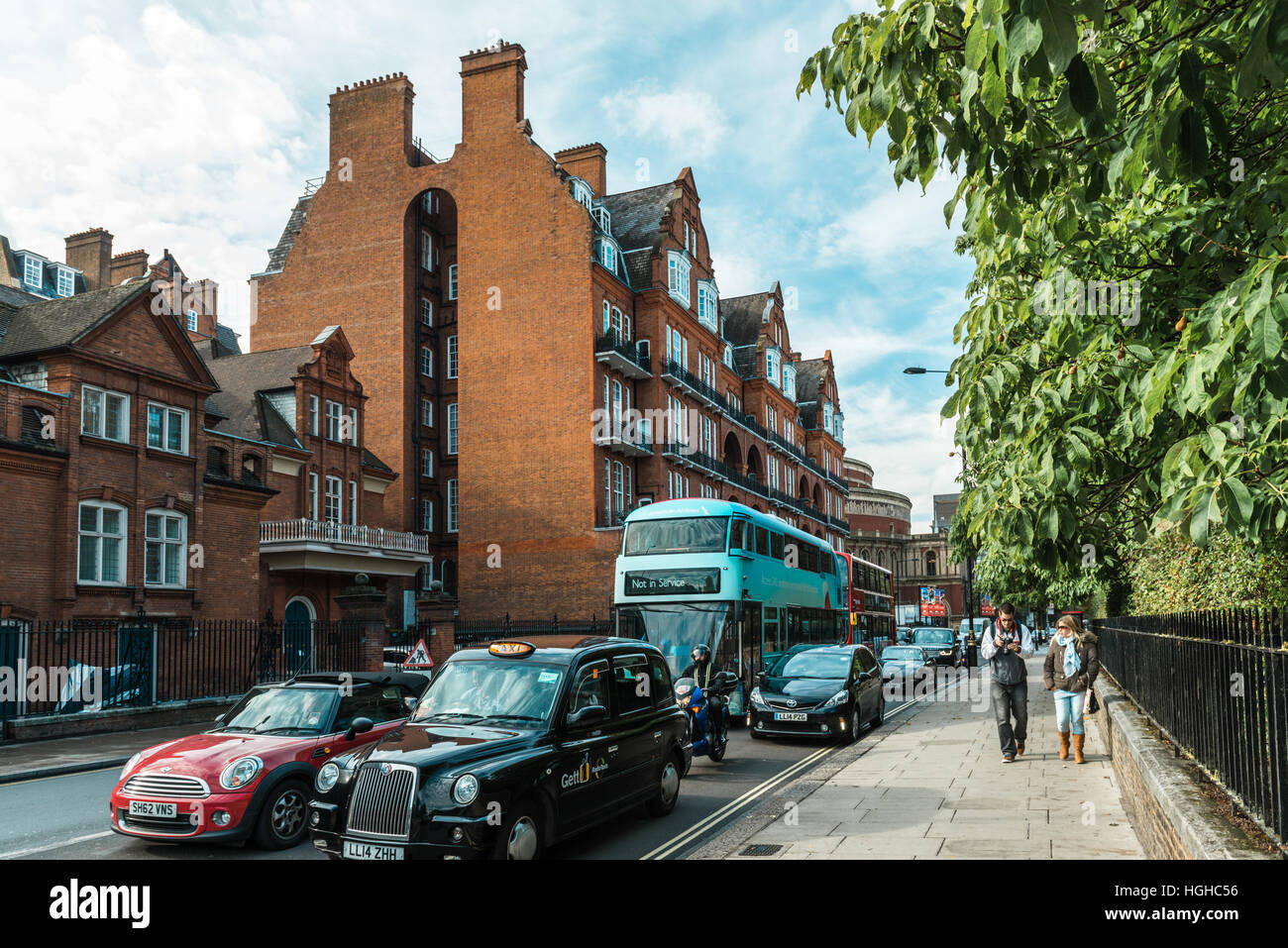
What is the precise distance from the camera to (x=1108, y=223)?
7.04m

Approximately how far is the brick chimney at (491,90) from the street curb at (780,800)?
34.0 meters

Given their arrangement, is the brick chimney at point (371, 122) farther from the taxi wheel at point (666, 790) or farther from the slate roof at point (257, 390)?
the taxi wheel at point (666, 790)

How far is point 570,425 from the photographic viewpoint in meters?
41.3

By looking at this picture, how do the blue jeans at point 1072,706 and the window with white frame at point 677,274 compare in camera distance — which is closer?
the blue jeans at point 1072,706

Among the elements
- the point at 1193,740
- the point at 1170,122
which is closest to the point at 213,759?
the point at 1193,740

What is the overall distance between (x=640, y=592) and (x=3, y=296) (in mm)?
26869

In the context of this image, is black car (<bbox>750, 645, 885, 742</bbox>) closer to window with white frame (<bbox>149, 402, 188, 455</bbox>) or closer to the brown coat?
the brown coat

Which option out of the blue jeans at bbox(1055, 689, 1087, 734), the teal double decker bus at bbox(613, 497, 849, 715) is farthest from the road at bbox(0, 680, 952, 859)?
the teal double decker bus at bbox(613, 497, 849, 715)

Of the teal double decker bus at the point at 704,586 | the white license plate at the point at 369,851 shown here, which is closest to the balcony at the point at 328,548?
the teal double decker bus at the point at 704,586

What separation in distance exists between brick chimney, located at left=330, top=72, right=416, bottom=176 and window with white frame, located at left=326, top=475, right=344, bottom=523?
54.2 feet

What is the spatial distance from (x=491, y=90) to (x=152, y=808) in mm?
40198

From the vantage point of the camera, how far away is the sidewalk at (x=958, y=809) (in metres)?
8.23

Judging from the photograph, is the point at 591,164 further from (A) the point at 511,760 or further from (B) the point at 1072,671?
(A) the point at 511,760

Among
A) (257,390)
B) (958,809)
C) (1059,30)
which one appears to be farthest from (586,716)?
(257,390)
